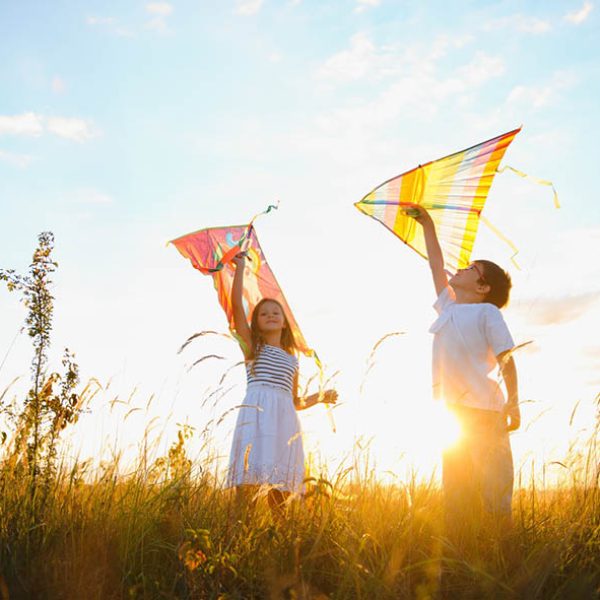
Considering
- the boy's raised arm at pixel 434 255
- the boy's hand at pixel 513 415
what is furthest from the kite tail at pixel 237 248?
the boy's hand at pixel 513 415

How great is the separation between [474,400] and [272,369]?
174 cm

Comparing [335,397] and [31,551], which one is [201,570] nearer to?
[31,551]

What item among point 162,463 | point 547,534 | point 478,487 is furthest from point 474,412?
point 162,463

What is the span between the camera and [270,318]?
5.47 m

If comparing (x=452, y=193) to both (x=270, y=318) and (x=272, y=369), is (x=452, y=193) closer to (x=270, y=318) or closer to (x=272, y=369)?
(x=270, y=318)

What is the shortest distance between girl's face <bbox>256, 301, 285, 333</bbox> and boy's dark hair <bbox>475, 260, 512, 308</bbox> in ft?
5.56

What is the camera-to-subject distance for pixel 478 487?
3486mm

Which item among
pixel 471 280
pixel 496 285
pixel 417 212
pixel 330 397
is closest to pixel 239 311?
pixel 330 397

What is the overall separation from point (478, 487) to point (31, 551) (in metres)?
2.16

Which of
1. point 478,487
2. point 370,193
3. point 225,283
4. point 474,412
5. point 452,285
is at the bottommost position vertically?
point 478,487

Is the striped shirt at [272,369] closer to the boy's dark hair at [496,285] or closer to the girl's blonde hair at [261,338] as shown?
the girl's blonde hair at [261,338]

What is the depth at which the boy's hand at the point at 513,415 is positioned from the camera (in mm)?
3697

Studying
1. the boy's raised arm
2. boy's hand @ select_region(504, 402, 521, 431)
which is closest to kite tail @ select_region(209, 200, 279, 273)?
the boy's raised arm

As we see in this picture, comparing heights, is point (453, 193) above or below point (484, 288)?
above
